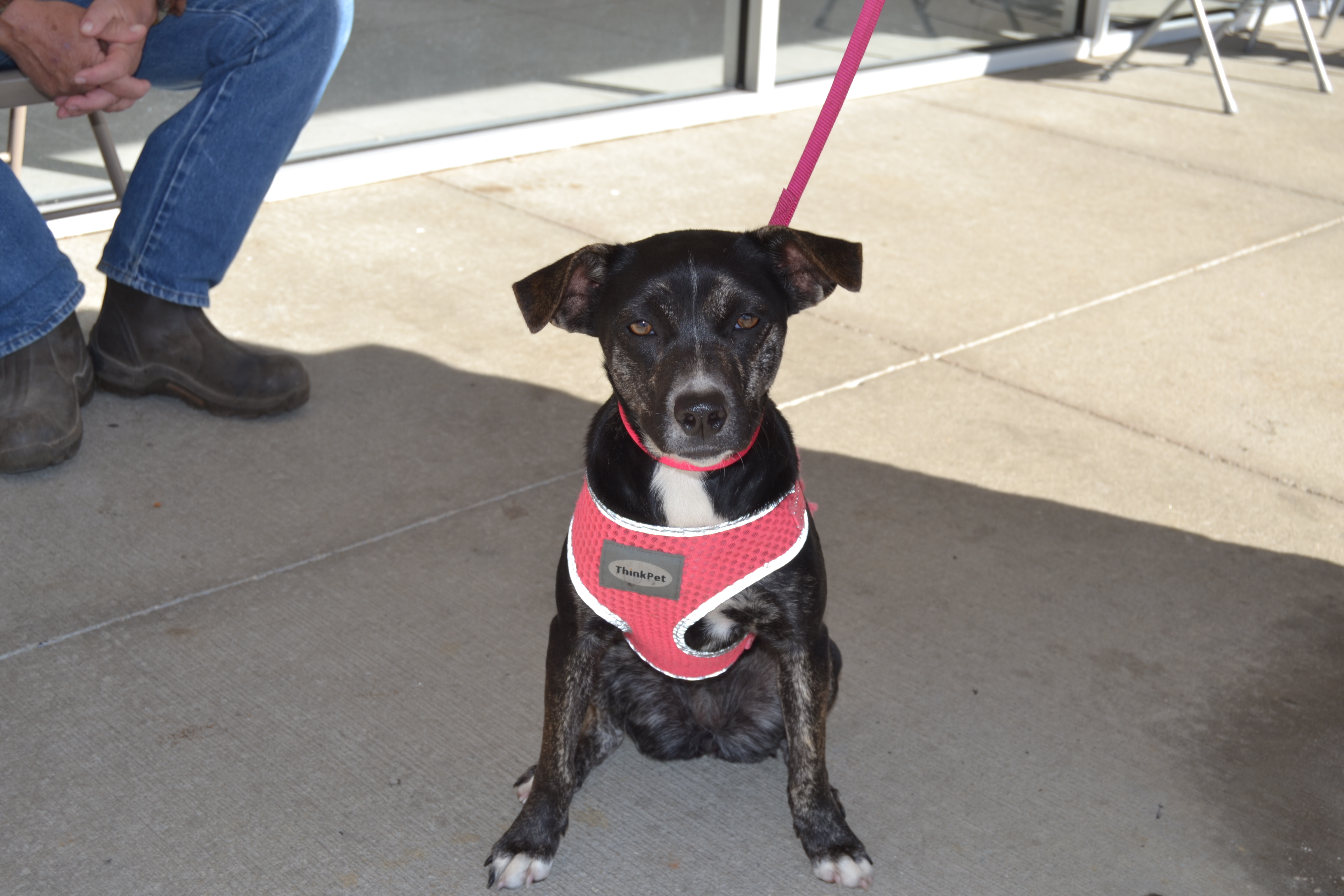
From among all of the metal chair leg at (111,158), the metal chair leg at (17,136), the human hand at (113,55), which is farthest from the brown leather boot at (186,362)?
the metal chair leg at (17,136)

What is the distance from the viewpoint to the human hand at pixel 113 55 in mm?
3709

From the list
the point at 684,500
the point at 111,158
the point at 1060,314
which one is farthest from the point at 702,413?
the point at 111,158

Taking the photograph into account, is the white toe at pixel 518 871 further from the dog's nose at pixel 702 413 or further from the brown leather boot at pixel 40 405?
the brown leather boot at pixel 40 405

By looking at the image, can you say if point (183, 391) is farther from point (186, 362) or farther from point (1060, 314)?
point (1060, 314)

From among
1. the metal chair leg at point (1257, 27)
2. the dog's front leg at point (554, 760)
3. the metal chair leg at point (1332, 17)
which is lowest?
the metal chair leg at point (1332, 17)

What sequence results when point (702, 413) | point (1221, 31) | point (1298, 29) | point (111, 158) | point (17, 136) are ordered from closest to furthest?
point (702, 413), point (111, 158), point (17, 136), point (1221, 31), point (1298, 29)

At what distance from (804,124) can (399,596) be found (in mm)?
4916

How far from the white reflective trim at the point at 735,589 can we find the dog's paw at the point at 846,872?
1.68ft

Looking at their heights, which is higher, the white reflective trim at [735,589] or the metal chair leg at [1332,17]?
the white reflective trim at [735,589]

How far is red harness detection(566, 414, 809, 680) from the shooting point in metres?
2.37

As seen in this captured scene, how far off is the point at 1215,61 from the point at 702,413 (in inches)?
280

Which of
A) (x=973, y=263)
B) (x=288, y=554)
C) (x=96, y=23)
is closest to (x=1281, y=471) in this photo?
(x=973, y=263)

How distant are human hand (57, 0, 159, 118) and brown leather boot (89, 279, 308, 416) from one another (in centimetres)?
56

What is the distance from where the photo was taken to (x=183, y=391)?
13.6 feet
